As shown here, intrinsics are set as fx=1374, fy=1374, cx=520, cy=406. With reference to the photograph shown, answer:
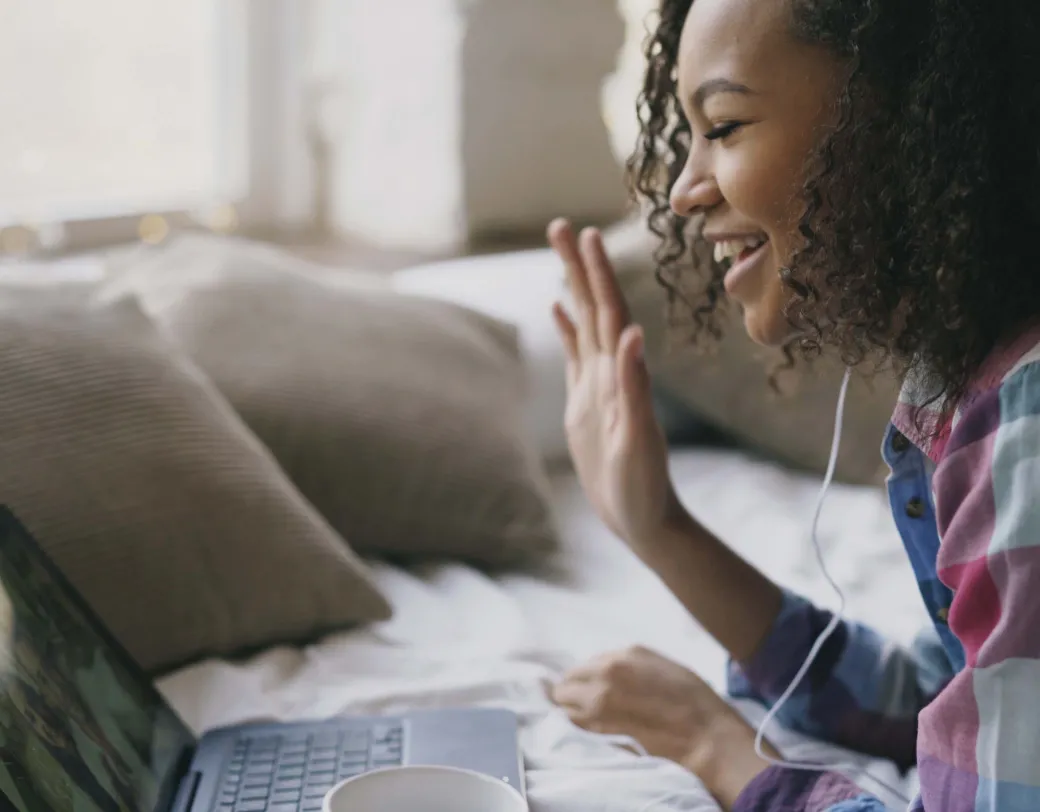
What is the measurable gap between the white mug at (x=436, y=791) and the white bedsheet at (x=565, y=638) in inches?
6.4

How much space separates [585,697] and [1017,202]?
52 cm

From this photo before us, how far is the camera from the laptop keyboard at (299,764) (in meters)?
0.91

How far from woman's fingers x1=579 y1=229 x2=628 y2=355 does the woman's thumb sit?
58 mm

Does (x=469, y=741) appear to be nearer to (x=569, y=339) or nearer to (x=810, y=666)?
(x=810, y=666)

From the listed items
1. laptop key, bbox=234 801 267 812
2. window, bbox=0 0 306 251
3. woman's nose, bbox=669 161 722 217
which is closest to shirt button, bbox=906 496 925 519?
woman's nose, bbox=669 161 722 217

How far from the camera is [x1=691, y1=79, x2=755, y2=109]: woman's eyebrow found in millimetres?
833

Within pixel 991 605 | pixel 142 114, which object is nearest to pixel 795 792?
pixel 991 605

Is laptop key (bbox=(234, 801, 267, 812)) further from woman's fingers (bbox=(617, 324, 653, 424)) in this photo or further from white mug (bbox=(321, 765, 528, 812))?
woman's fingers (bbox=(617, 324, 653, 424))

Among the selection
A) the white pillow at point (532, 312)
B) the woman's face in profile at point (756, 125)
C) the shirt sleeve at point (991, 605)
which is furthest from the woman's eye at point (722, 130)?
the white pillow at point (532, 312)

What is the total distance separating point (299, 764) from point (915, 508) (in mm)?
465

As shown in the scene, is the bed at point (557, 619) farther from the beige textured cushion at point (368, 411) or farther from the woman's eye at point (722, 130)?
the woman's eye at point (722, 130)

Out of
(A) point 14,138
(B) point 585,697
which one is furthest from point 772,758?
(A) point 14,138

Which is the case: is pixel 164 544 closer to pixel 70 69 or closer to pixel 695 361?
pixel 695 361

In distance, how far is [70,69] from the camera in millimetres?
2010
